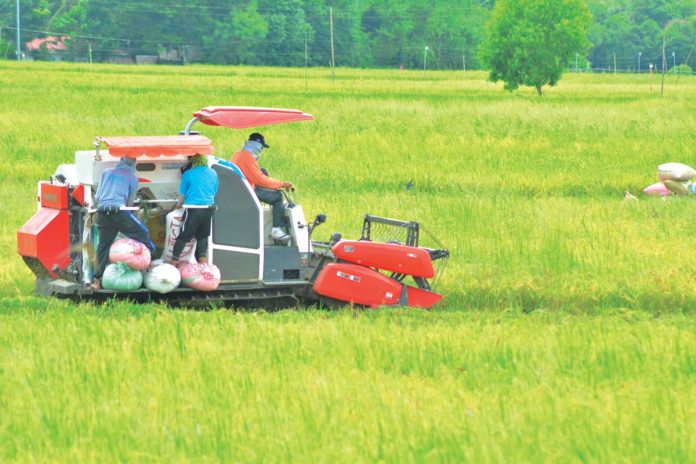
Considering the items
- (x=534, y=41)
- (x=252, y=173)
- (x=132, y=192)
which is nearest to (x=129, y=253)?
(x=132, y=192)

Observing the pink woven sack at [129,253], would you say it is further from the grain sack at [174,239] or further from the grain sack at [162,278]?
the grain sack at [174,239]

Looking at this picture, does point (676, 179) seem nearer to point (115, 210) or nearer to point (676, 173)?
point (676, 173)

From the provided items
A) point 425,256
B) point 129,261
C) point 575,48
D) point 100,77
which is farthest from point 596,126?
point 100,77

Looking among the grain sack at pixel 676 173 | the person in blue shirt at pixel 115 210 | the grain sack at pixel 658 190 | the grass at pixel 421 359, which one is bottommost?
the grass at pixel 421 359

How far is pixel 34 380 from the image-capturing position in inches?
338

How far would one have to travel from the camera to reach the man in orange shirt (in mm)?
12445

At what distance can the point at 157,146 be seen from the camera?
36.9 feet

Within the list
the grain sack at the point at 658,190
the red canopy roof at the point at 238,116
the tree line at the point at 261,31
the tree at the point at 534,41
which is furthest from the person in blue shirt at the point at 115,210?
the tree line at the point at 261,31

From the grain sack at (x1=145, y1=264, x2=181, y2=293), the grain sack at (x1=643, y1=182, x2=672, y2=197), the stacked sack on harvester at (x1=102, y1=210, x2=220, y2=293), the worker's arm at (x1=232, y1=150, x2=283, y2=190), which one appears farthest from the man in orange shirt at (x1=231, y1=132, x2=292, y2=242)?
the grain sack at (x1=643, y1=182, x2=672, y2=197)

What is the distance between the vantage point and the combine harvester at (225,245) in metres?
11.4

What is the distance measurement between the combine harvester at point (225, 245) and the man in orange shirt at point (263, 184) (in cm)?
9

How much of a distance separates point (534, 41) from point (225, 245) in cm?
4967

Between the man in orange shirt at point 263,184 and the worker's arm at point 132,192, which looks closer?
the worker's arm at point 132,192

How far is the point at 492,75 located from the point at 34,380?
55.2 meters
